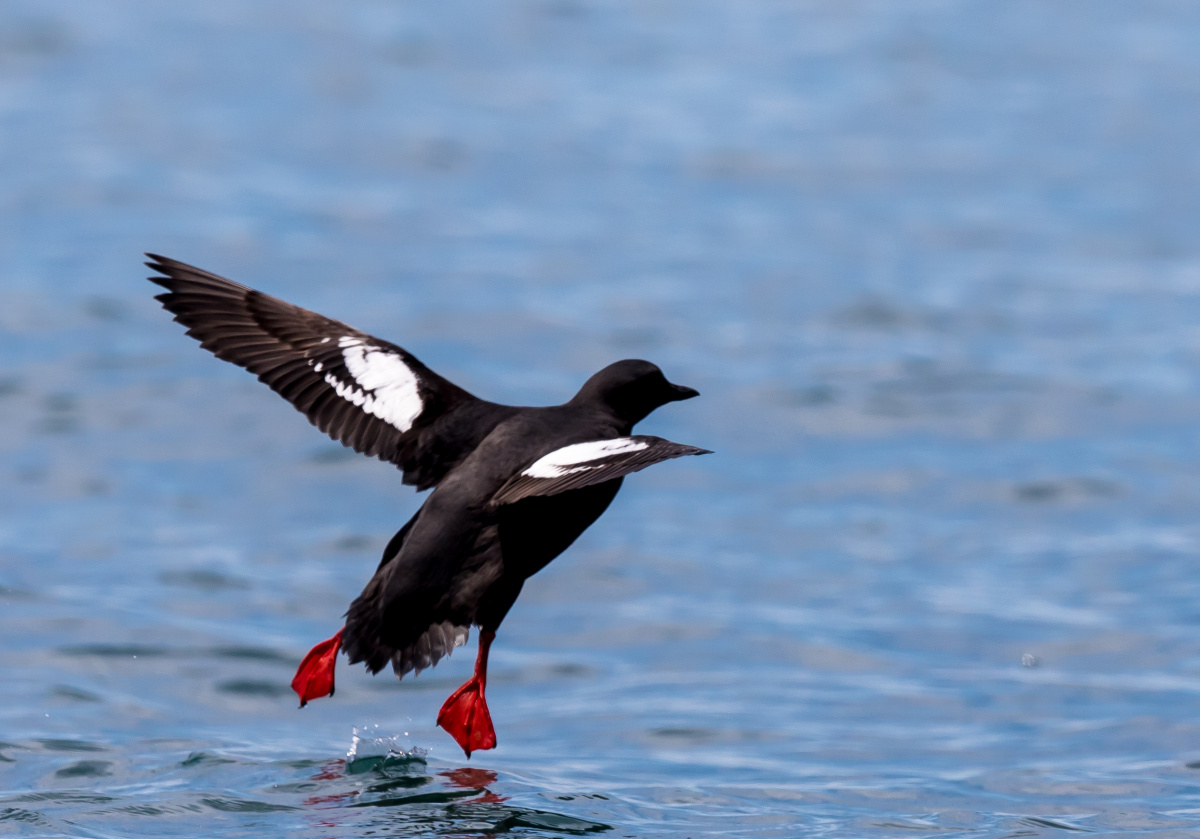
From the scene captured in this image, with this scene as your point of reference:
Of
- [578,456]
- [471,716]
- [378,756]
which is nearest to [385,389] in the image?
[578,456]

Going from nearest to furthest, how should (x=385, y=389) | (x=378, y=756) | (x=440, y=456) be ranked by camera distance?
(x=440, y=456), (x=385, y=389), (x=378, y=756)

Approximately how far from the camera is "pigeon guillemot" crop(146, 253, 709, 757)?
21.0 feet

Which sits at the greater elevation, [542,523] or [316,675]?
[542,523]

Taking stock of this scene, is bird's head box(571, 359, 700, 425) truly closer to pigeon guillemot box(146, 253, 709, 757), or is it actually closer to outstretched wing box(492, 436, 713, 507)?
pigeon guillemot box(146, 253, 709, 757)

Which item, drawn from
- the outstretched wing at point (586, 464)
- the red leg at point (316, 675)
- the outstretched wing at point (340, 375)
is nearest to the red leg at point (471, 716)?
the red leg at point (316, 675)

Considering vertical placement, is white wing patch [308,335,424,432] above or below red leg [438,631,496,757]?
above

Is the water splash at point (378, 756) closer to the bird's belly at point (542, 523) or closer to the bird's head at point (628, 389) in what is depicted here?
the bird's belly at point (542, 523)

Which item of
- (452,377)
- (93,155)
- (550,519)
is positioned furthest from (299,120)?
(550,519)

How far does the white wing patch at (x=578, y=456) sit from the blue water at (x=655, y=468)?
1.33 meters

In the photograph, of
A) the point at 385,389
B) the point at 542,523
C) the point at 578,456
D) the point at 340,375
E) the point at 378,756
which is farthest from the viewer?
the point at 378,756

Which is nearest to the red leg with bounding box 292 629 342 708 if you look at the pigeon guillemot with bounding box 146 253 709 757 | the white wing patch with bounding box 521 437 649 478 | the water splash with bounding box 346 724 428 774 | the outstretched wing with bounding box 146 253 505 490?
the pigeon guillemot with bounding box 146 253 709 757

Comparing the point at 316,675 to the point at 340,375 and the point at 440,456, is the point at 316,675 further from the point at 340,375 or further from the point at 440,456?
the point at 340,375

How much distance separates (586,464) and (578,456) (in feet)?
0.52

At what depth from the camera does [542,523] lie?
6426mm
